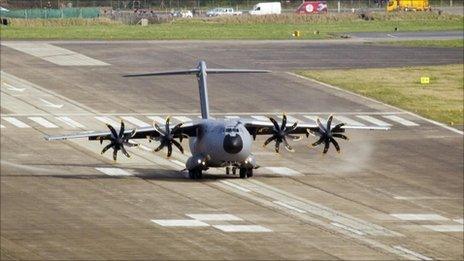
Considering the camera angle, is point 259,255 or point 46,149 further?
point 46,149

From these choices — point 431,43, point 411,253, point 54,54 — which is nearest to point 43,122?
point 54,54

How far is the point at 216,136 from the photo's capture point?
3383 inches

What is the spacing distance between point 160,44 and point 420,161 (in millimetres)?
69467

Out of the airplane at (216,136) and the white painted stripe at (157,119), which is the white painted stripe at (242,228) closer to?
the airplane at (216,136)

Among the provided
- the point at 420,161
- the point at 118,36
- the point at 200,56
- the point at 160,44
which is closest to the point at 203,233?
the point at 420,161

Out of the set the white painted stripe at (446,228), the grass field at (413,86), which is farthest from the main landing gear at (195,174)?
the grass field at (413,86)

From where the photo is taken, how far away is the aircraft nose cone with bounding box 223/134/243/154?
8450 cm

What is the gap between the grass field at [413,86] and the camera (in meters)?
129

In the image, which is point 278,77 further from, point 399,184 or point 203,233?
point 203,233

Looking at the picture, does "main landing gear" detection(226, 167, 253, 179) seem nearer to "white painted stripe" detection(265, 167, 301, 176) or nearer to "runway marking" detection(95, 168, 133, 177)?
"white painted stripe" detection(265, 167, 301, 176)

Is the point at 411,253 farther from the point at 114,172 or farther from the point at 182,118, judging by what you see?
the point at 182,118

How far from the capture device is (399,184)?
315 feet

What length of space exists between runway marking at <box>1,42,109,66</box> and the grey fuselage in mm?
67081

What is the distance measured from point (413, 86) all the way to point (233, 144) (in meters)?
61.2
